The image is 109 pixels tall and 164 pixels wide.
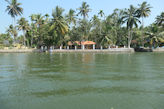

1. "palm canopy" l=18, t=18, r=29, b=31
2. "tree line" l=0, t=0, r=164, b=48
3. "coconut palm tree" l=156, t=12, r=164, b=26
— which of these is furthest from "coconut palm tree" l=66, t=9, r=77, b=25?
"coconut palm tree" l=156, t=12, r=164, b=26

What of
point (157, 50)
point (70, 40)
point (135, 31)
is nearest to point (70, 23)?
→ point (70, 40)

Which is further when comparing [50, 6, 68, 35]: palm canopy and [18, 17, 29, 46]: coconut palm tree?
[18, 17, 29, 46]: coconut palm tree

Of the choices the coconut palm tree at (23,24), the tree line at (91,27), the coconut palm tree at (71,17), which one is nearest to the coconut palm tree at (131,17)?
the tree line at (91,27)

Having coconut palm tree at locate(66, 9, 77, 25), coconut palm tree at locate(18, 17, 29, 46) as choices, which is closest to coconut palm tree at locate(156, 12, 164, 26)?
coconut palm tree at locate(66, 9, 77, 25)

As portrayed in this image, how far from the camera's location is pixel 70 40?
52.0m

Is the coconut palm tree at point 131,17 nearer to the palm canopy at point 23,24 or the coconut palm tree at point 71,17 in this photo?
the coconut palm tree at point 71,17

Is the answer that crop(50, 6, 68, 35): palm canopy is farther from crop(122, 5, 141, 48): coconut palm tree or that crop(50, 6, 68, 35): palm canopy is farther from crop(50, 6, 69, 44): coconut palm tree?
crop(122, 5, 141, 48): coconut palm tree

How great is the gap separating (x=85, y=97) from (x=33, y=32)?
53517mm

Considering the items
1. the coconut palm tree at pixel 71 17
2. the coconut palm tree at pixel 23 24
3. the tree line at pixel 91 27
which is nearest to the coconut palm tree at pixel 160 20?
the tree line at pixel 91 27

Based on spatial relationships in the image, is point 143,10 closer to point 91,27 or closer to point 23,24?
point 91,27

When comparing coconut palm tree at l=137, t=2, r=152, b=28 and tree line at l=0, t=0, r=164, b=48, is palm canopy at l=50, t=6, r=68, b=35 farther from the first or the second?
coconut palm tree at l=137, t=2, r=152, b=28

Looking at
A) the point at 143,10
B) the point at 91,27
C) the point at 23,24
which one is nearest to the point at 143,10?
the point at 143,10

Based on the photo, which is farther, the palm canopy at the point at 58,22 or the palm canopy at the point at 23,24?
the palm canopy at the point at 23,24

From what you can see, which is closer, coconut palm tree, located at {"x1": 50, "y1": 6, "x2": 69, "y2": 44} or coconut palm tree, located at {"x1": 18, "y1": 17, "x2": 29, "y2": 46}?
coconut palm tree, located at {"x1": 50, "y1": 6, "x2": 69, "y2": 44}
